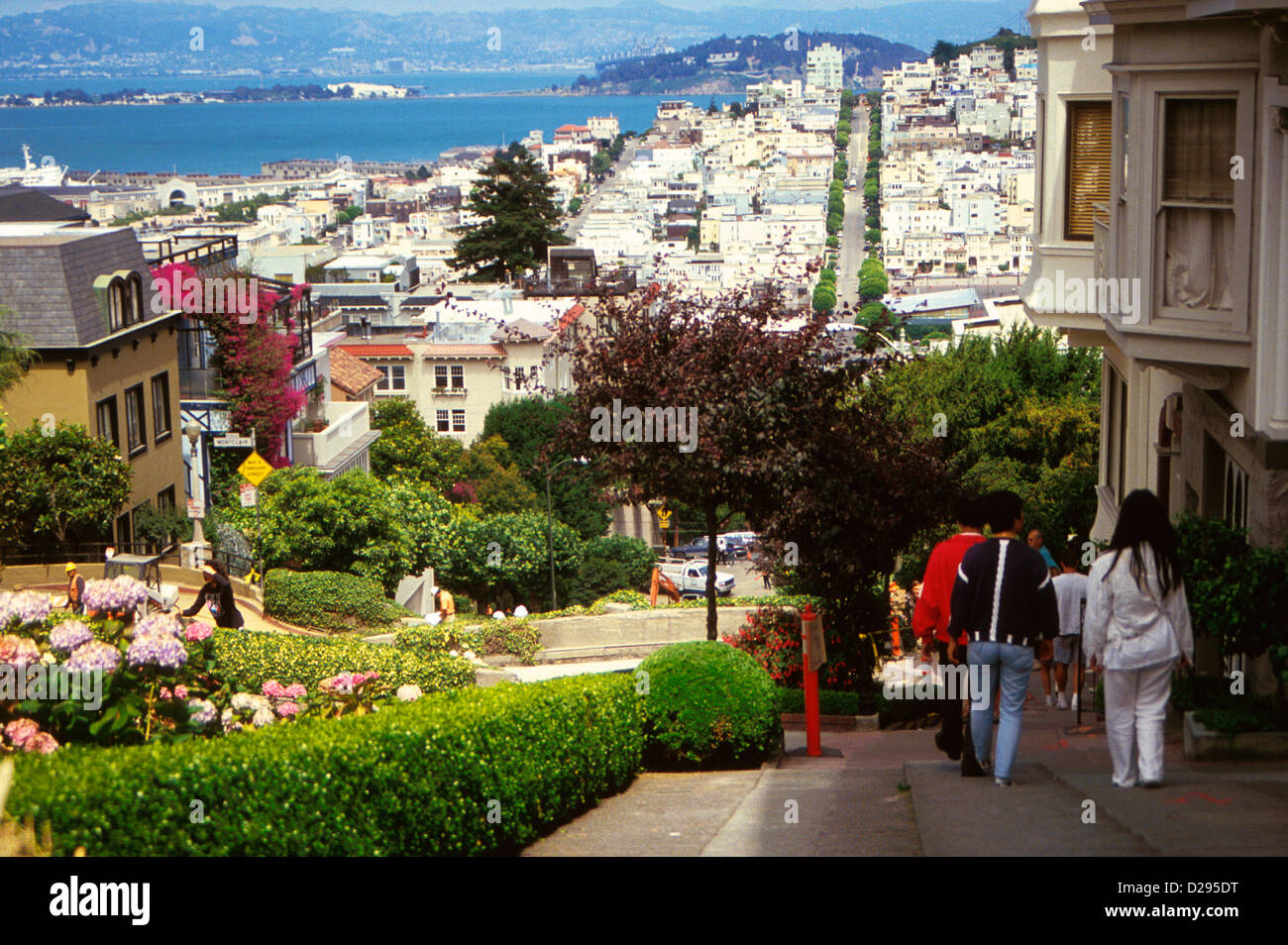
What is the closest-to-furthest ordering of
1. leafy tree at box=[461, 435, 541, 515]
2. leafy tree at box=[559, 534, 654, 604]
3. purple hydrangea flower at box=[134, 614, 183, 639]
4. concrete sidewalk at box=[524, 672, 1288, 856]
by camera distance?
concrete sidewalk at box=[524, 672, 1288, 856], purple hydrangea flower at box=[134, 614, 183, 639], leafy tree at box=[559, 534, 654, 604], leafy tree at box=[461, 435, 541, 515]

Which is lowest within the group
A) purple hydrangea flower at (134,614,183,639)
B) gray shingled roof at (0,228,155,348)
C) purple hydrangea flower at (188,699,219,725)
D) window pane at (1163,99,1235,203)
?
purple hydrangea flower at (188,699,219,725)

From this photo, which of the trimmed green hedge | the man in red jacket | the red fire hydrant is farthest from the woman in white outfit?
the trimmed green hedge

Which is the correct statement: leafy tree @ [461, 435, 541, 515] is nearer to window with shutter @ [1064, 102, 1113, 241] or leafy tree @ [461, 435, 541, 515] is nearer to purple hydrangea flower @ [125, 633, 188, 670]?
window with shutter @ [1064, 102, 1113, 241]

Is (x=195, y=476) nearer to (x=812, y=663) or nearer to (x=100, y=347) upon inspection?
(x=100, y=347)

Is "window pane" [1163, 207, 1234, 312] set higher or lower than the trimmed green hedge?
higher

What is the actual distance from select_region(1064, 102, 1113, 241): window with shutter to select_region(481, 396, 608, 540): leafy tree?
146 feet

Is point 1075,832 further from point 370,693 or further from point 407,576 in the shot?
point 407,576

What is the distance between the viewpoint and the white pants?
25.5 ft

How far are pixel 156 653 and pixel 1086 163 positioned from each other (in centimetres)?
1197

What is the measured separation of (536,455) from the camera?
62688 mm

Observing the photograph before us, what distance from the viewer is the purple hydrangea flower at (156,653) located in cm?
731

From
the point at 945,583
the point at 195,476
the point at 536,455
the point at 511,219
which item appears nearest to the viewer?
the point at 945,583

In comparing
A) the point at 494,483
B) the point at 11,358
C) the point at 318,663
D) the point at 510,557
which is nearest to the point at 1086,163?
the point at 318,663
